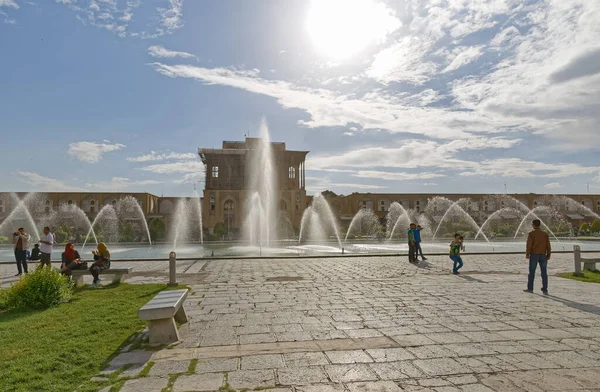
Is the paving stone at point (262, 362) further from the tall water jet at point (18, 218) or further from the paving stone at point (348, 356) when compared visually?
the tall water jet at point (18, 218)

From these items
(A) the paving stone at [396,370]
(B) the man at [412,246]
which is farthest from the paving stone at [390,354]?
(B) the man at [412,246]

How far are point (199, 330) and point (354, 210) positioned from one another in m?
48.8

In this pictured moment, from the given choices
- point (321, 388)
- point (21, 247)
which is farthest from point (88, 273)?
point (321, 388)

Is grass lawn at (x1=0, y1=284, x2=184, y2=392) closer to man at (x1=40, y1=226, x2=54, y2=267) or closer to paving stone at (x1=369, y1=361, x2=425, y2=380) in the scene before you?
paving stone at (x1=369, y1=361, x2=425, y2=380)

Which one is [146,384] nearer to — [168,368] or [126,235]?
[168,368]

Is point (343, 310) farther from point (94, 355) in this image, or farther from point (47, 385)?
point (47, 385)

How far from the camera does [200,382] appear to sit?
11.5 feet

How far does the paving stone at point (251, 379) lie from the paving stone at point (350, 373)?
523mm

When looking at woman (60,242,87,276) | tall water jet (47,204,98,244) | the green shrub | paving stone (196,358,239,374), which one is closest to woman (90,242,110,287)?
woman (60,242,87,276)

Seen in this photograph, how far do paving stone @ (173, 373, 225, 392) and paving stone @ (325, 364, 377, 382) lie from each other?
3.11 ft

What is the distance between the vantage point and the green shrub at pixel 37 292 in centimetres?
647

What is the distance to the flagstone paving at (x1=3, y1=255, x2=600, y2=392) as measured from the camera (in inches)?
140

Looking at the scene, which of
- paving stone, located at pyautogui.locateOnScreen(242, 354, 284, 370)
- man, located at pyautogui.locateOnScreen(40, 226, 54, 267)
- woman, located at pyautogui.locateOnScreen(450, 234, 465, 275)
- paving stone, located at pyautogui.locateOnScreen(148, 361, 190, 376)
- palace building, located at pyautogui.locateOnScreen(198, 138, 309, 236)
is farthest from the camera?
palace building, located at pyautogui.locateOnScreen(198, 138, 309, 236)

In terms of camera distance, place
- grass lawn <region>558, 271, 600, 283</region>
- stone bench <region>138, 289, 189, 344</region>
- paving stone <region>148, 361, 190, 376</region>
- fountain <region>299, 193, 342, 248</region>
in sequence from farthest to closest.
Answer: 1. fountain <region>299, 193, 342, 248</region>
2. grass lawn <region>558, 271, 600, 283</region>
3. stone bench <region>138, 289, 189, 344</region>
4. paving stone <region>148, 361, 190, 376</region>
